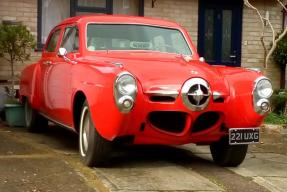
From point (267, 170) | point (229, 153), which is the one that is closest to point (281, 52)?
point (267, 170)

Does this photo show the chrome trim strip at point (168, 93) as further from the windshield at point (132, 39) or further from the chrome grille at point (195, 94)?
the windshield at point (132, 39)

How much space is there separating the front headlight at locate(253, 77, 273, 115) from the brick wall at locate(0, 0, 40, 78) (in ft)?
23.4

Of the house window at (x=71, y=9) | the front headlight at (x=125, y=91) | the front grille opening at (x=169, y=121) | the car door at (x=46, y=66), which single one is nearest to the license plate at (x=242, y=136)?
the front grille opening at (x=169, y=121)

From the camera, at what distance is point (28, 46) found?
11.2 m

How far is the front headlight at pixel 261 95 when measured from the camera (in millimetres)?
6145

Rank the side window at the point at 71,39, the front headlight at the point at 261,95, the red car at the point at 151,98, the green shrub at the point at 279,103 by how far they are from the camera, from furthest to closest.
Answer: the green shrub at the point at 279,103 → the side window at the point at 71,39 → the front headlight at the point at 261,95 → the red car at the point at 151,98

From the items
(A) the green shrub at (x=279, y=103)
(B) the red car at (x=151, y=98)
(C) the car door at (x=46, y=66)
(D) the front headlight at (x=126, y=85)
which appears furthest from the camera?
(A) the green shrub at (x=279, y=103)

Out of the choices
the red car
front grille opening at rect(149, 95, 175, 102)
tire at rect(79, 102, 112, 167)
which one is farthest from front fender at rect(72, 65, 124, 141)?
front grille opening at rect(149, 95, 175, 102)

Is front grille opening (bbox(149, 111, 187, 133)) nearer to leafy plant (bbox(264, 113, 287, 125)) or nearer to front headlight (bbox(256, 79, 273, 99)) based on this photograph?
front headlight (bbox(256, 79, 273, 99))

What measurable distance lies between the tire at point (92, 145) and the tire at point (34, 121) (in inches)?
99.2

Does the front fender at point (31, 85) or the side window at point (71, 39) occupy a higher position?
the side window at point (71, 39)

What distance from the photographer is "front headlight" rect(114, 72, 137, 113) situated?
18.5ft

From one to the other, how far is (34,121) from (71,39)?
1.90 m

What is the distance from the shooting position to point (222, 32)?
14531 millimetres
